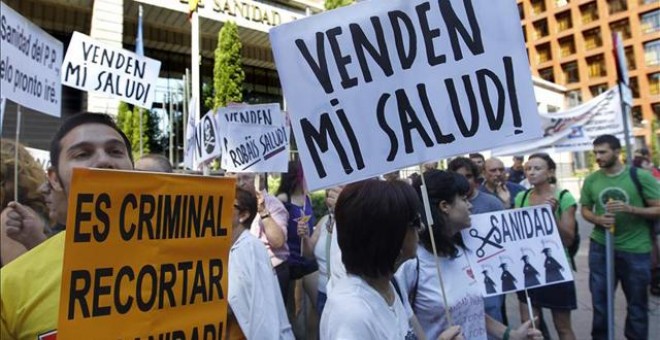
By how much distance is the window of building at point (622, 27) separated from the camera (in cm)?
598

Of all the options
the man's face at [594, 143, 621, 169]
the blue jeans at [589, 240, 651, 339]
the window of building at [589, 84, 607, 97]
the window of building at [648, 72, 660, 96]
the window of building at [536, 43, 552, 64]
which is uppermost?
the window of building at [536, 43, 552, 64]

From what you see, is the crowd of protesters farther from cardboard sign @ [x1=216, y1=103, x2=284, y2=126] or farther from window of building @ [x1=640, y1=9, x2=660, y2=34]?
window of building @ [x1=640, y1=9, x2=660, y2=34]

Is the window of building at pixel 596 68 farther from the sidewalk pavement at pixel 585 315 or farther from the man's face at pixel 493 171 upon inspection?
the sidewalk pavement at pixel 585 315

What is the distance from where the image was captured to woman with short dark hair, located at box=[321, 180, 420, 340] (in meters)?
1.78

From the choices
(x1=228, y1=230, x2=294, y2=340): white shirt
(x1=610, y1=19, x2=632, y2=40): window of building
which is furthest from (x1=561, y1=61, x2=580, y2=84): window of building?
(x1=228, y1=230, x2=294, y2=340): white shirt

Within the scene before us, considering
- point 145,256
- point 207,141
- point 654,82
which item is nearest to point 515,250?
point 145,256

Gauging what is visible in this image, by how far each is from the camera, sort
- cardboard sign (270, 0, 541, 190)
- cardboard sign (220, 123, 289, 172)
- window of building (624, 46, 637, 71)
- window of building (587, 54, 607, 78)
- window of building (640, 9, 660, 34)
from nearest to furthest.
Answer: cardboard sign (270, 0, 541, 190) < window of building (640, 9, 660, 34) < cardboard sign (220, 123, 289, 172) < window of building (624, 46, 637, 71) < window of building (587, 54, 607, 78)

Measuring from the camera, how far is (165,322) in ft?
5.44

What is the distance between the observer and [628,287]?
178 inches

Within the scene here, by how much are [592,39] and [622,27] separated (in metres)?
1.32

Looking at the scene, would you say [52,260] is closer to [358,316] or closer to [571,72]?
[358,316]

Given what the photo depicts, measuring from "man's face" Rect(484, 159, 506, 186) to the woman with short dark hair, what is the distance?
14.3 ft

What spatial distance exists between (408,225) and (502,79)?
2.55ft

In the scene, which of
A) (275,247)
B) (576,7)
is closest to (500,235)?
(275,247)
